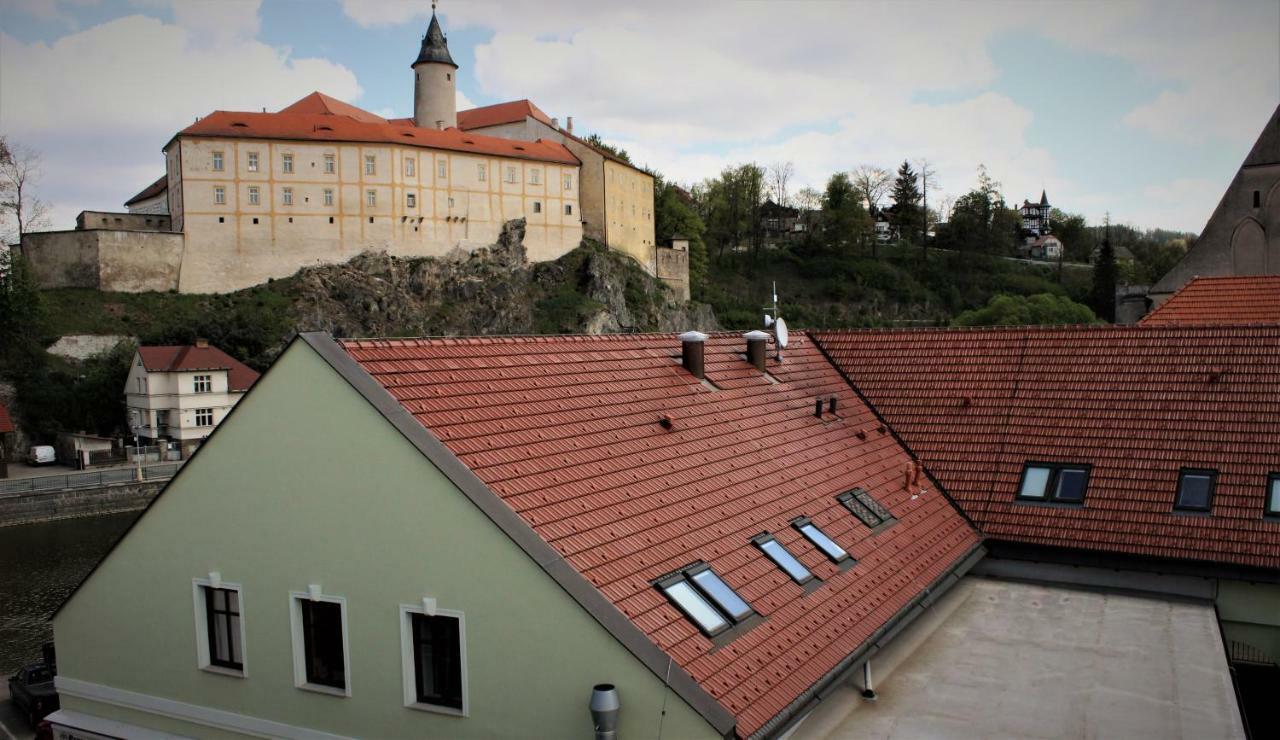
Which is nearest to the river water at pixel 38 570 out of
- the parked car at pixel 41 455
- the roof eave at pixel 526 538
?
the parked car at pixel 41 455

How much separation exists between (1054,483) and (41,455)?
47.1 metres

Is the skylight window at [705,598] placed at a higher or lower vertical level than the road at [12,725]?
higher

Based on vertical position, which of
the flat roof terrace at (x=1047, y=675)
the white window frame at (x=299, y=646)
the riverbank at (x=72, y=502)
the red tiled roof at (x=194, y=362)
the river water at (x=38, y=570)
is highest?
the red tiled roof at (x=194, y=362)

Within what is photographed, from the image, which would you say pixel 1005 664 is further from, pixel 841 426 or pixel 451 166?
pixel 451 166

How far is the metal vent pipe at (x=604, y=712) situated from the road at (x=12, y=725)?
44.8 feet

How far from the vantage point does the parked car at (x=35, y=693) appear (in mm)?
15789

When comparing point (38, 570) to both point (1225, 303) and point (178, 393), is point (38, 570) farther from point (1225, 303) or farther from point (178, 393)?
point (1225, 303)

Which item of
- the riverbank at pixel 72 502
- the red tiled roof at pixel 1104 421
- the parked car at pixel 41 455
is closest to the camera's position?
the red tiled roof at pixel 1104 421

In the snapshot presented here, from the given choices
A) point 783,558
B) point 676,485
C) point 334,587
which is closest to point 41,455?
point 334,587

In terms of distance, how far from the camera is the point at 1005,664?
9.18 m

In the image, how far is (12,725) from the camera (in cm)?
1627

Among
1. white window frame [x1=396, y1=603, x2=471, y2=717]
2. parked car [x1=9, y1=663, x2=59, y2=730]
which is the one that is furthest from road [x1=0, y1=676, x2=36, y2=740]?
white window frame [x1=396, y1=603, x2=471, y2=717]

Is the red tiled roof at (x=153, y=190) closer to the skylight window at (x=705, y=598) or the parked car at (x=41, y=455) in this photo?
the parked car at (x=41, y=455)

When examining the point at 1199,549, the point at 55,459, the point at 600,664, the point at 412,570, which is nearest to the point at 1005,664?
the point at 1199,549
